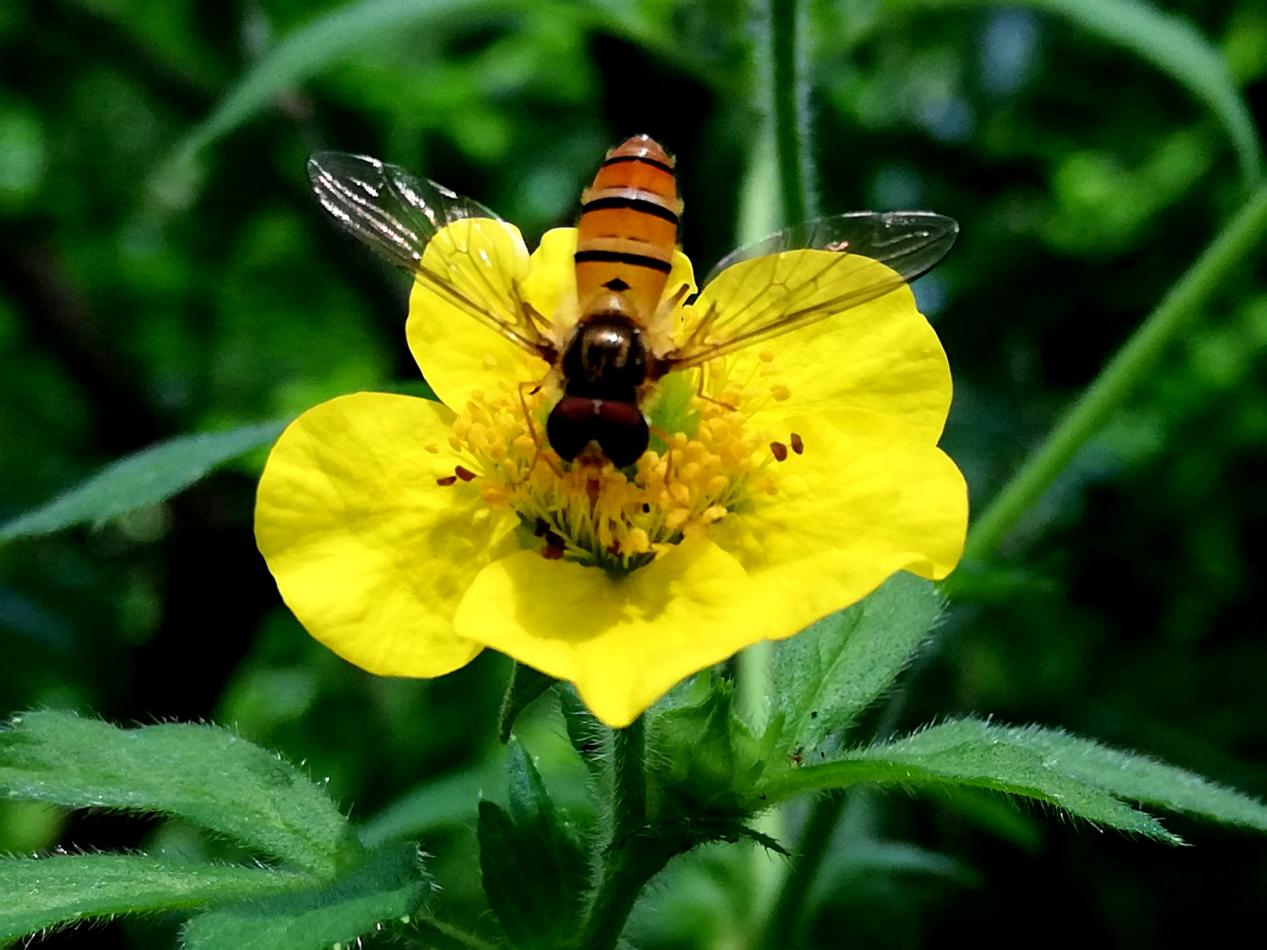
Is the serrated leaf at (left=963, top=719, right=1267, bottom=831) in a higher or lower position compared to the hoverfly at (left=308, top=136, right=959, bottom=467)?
lower

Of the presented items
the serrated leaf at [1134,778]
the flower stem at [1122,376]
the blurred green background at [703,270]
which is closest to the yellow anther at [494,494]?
the serrated leaf at [1134,778]

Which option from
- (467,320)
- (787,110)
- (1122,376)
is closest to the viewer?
(467,320)

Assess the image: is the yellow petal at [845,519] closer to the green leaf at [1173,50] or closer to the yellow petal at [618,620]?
the yellow petal at [618,620]

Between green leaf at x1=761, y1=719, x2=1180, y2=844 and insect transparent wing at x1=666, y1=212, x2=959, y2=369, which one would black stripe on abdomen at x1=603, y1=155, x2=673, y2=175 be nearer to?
insect transparent wing at x1=666, y1=212, x2=959, y2=369

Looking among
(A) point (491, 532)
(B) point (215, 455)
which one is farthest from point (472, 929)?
(B) point (215, 455)

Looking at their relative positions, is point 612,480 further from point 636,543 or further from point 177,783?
point 177,783

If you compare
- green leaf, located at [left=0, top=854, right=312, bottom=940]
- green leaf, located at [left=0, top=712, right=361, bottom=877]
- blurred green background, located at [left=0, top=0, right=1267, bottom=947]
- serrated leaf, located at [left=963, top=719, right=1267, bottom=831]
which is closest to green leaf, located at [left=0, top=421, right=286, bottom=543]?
green leaf, located at [left=0, top=712, right=361, bottom=877]

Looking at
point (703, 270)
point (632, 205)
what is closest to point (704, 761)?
point (632, 205)
